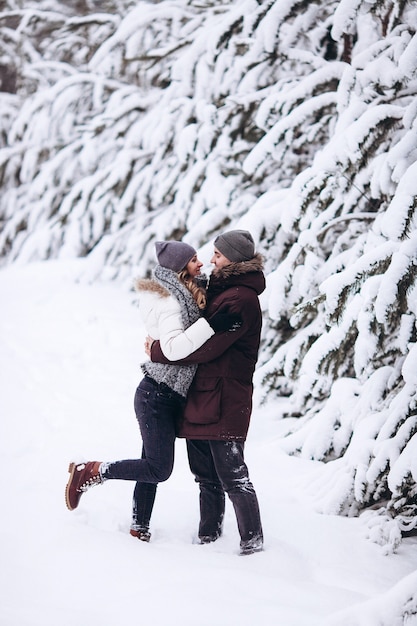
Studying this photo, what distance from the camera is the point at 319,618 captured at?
2.30 metres

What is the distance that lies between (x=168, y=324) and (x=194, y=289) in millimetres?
241

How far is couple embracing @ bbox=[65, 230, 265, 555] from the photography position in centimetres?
278

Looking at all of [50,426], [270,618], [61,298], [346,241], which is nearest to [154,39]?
[61,298]

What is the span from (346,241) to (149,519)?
2.29m

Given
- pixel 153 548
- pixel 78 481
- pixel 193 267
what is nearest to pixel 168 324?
pixel 193 267

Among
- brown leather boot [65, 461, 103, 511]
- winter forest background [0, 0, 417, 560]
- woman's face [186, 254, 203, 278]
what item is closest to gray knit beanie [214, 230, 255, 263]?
woman's face [186, 254, 203, 278]

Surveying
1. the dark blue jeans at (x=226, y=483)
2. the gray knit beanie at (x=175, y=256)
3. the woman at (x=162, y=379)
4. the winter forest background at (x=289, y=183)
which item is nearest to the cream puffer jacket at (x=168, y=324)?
the woman at (x=162, y=379)

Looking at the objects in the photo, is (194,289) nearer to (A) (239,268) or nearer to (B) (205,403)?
(A) (239,268)

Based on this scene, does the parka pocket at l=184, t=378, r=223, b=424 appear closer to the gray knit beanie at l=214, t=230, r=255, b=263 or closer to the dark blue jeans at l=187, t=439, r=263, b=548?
the dark blue jeans at l=187, t=439, r=263, b=548

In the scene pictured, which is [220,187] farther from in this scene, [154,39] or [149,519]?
[149,519]

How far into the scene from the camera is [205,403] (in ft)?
9.22

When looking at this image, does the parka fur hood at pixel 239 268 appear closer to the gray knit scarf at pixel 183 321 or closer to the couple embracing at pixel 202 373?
the couple embracing at pixel 202 373

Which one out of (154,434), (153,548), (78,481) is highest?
(154,434)

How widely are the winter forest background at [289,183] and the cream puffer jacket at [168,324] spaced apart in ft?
2.73
